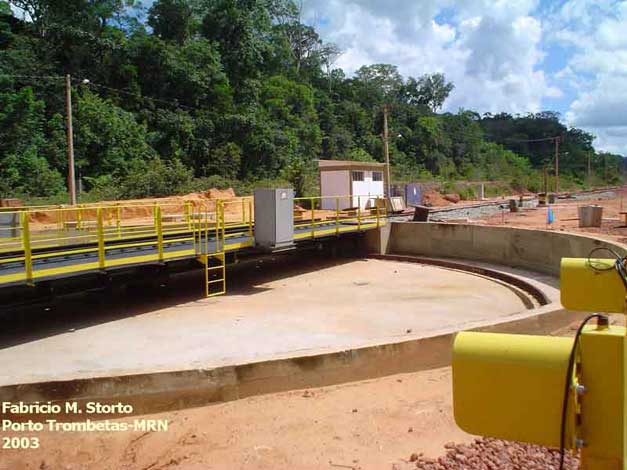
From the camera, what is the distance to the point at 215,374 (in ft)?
20.3

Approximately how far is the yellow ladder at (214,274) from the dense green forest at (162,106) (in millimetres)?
20288

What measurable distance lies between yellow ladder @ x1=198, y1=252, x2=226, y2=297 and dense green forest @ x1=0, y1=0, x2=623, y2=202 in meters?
20.3

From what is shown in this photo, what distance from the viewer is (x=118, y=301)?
11.2 m

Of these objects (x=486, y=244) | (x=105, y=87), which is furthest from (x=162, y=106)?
(x=486, y=244)

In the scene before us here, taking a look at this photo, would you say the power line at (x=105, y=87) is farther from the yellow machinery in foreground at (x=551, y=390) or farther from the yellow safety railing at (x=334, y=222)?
the yellow machinery in foreground at (x=551, y=390)

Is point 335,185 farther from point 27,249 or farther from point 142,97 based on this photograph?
point 142,97

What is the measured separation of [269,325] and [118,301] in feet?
11.6

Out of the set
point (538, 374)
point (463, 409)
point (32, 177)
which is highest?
point (32, 177)

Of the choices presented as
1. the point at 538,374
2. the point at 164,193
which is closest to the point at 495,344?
the point at 538,374

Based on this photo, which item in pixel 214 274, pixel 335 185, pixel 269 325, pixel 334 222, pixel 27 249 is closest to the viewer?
pixel 27 249

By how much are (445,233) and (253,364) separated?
1241 cm

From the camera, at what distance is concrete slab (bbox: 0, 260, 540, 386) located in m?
7.22

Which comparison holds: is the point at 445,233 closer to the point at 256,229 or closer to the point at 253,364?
the point at 256,229

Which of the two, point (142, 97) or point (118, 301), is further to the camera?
point (142, 97)
